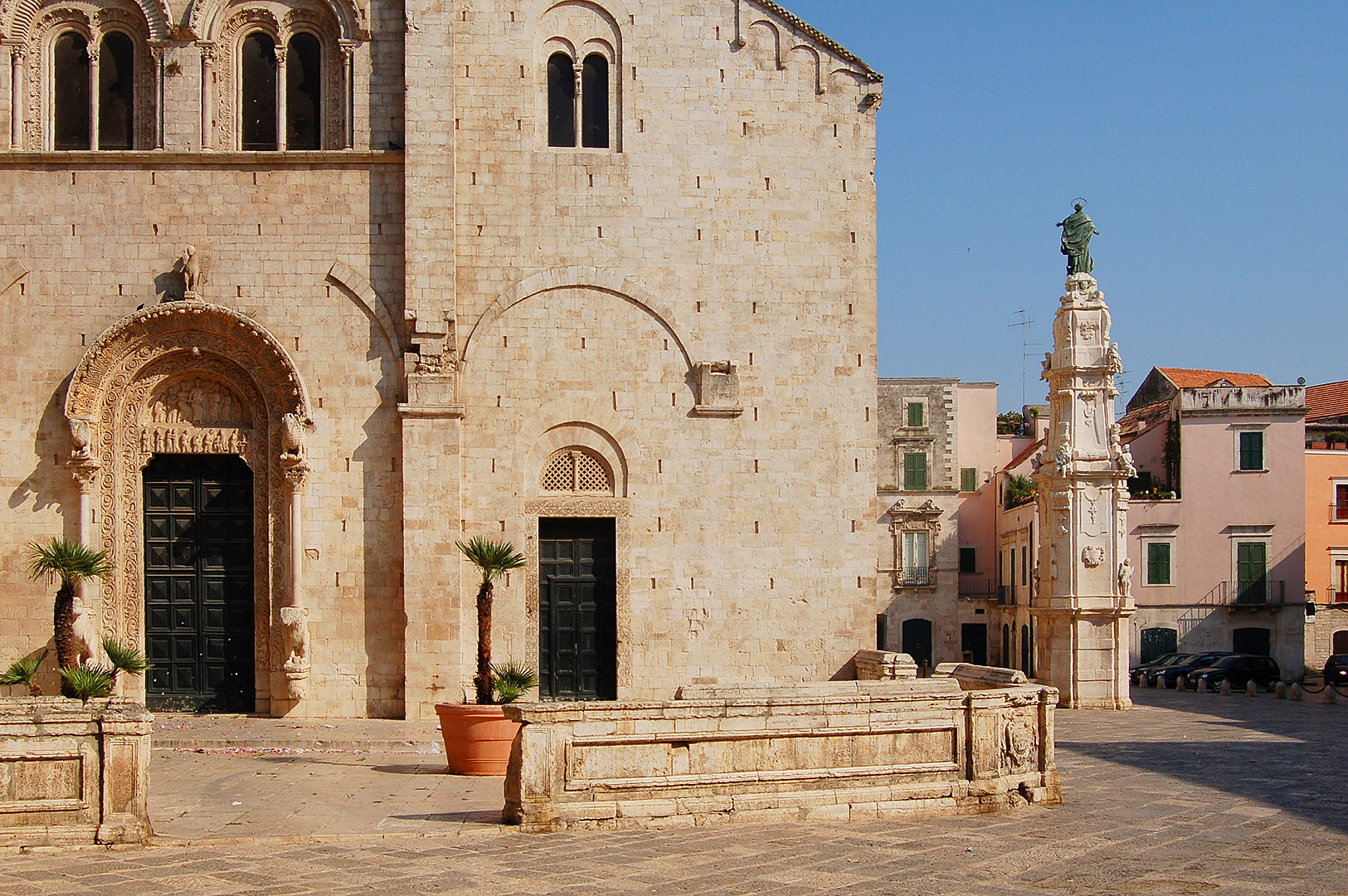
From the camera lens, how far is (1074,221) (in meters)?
23.5

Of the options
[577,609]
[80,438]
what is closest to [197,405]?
[80,438]

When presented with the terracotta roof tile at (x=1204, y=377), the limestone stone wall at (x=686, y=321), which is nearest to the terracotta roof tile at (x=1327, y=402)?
the terracotta roof tile at (x=1204, y=377)

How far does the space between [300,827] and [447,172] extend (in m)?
9.71

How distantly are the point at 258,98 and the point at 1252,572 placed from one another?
31.0 meters

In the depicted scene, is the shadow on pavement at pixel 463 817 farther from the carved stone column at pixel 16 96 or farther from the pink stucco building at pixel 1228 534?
the pink stucco building at pixel 1228 534

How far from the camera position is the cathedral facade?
1686cm

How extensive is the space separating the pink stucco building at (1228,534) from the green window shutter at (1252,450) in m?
0.02

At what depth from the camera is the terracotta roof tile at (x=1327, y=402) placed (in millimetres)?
44781

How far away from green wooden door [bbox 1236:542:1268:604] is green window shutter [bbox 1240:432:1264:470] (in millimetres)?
2220

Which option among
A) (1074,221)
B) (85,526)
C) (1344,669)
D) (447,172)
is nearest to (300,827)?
(85,526)

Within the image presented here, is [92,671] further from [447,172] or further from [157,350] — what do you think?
[447,172]

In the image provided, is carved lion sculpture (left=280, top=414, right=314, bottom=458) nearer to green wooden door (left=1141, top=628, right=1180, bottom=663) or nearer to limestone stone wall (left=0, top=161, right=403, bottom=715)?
limestone stone wall (left=0, top=161, right=403, bottom=715)

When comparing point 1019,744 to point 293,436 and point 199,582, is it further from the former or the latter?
point 199,582

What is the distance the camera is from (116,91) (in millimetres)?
17484
